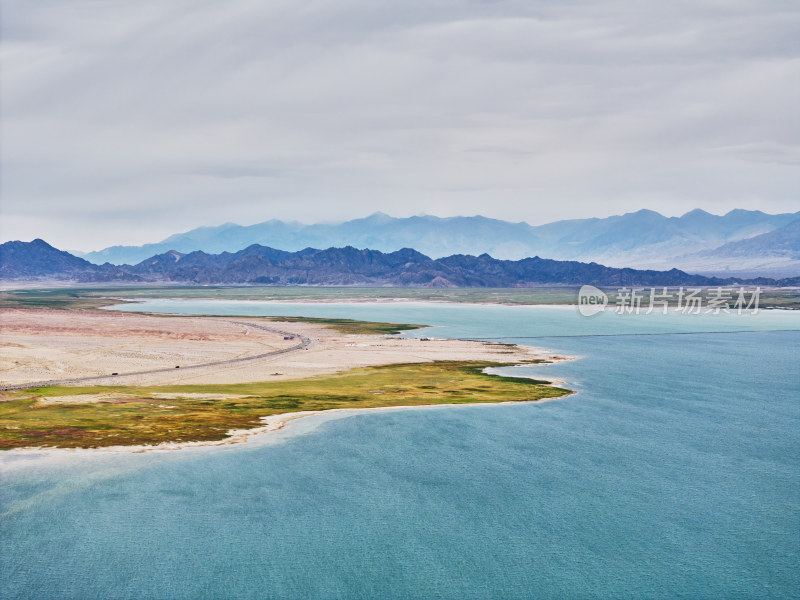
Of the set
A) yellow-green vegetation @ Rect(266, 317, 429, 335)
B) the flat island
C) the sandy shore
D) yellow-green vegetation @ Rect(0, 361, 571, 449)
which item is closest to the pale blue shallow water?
yellow-green vegetation @ Rect(0, 361, 571, 449)

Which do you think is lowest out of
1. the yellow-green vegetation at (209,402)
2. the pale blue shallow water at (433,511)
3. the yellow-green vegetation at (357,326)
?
the pale blue shallow water at (433,511)

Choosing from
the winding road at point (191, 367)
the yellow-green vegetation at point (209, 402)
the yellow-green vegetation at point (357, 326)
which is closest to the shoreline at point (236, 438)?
the yellow-green vegetation at point (209, 402)

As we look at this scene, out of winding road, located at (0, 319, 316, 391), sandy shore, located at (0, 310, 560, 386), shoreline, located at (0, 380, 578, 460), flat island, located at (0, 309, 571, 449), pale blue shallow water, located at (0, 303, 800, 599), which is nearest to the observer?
pale blue shallow water, located at (0, 303, 800, 599)

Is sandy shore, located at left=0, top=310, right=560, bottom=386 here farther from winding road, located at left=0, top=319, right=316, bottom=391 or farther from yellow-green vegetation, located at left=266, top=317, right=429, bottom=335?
yellow-green vegetation, located at left=266, top=317, right=429, bottom=335

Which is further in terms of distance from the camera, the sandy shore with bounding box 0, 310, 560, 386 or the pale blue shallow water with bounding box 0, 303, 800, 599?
the sandy shore with bounding box 0, 310, 560, 386

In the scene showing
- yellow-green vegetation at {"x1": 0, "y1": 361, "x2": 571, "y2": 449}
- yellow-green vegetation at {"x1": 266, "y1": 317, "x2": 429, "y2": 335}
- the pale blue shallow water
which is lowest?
the pale blue shallow water

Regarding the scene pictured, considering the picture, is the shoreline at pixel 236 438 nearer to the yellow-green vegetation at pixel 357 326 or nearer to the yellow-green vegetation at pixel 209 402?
the yellow-green vegetation at pixel 209 402
